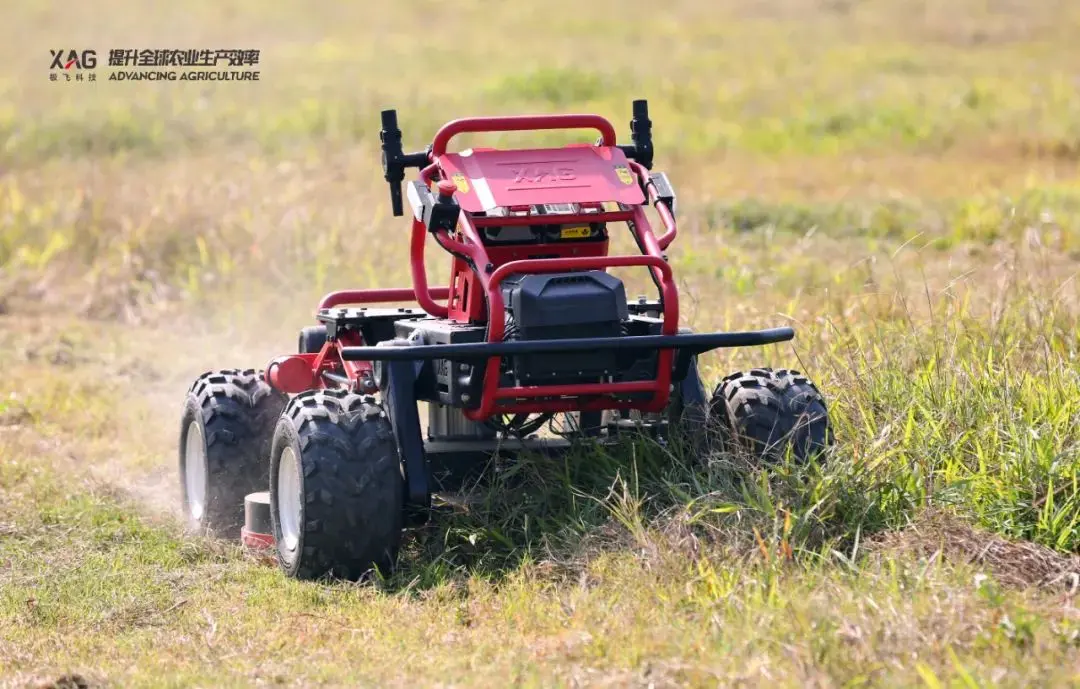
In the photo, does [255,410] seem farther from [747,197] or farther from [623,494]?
[747,197]

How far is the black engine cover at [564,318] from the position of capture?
A: 20.1ft

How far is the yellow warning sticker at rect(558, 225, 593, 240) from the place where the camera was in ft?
21.9

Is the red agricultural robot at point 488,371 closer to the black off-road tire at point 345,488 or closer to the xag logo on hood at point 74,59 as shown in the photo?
the black off-road tire at point 345,488

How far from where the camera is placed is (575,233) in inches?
263

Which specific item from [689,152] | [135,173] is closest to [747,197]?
[689,152]

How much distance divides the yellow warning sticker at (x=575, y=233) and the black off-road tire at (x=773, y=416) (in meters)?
0.83

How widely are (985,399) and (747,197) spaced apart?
30.1ft

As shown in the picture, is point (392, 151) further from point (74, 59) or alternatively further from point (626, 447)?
point (74, 59)

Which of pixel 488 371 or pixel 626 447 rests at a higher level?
pixel 488 371

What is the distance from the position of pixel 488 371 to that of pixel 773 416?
1179 millimetres

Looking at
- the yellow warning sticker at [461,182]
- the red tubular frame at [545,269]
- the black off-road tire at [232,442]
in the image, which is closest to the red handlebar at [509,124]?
the red tubular frame at [545,269]

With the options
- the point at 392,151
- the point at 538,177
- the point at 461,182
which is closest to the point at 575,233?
the point at 538,177

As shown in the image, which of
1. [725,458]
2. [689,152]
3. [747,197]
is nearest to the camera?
[725,458]

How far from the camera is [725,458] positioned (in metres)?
6.25
